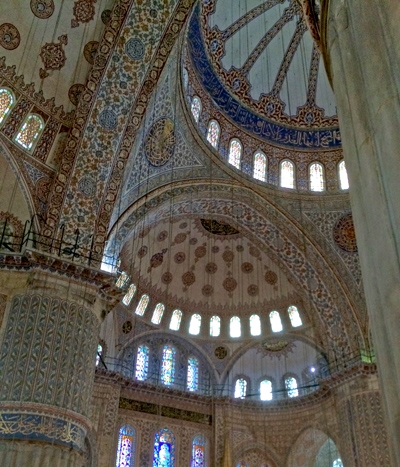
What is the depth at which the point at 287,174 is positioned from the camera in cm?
1518

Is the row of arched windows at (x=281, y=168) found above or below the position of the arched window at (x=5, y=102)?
above

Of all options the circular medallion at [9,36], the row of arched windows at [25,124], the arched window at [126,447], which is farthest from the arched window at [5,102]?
the arched window at [126,447]

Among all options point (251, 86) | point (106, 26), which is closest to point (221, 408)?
point (251, 86)

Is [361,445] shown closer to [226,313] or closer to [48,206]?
[226,313]

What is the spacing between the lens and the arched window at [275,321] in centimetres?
1691

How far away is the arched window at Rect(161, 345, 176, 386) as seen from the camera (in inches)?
631

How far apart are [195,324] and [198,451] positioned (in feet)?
12.7

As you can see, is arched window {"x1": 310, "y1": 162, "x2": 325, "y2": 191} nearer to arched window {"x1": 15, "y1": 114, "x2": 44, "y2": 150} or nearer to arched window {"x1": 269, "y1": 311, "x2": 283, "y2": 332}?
arched window {"x1": 269, "y1": 311, "x2": 283, "y2": 332}

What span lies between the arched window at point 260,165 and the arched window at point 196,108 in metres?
2.24

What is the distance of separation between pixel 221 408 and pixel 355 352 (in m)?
4.68

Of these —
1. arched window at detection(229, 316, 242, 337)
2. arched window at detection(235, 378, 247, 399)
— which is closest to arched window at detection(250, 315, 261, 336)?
arched window at detection(229, 316, 242, 337)

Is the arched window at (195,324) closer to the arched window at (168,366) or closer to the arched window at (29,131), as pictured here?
the arched window at (168,366)

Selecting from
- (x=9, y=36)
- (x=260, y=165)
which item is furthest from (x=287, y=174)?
(x=9, y=36)

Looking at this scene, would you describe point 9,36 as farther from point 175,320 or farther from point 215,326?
point 215,326
